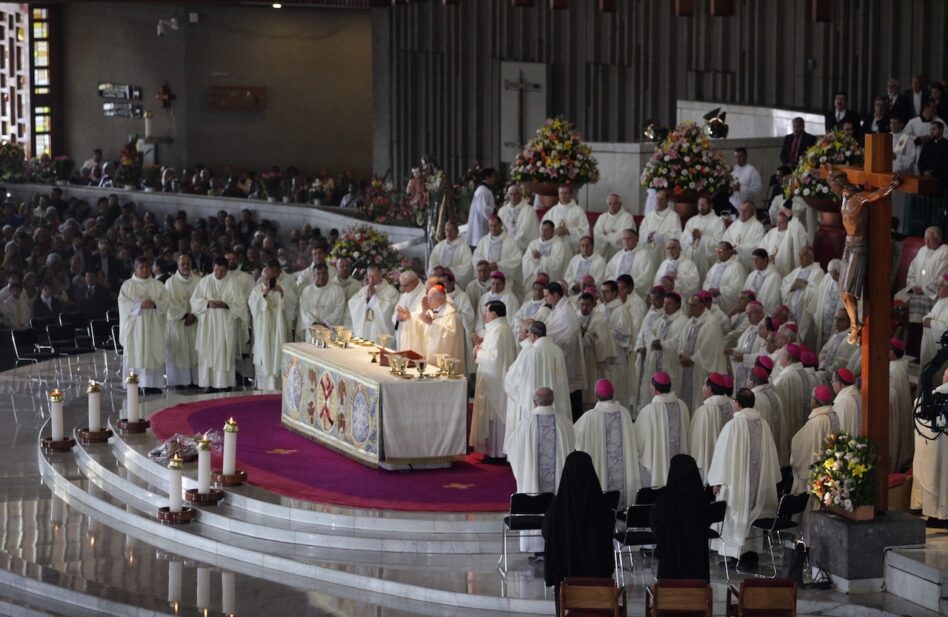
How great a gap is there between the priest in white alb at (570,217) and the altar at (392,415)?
4.28m

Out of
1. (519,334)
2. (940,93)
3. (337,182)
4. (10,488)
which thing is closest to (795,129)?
(940,93)

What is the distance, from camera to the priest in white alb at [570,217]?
19.2 meters

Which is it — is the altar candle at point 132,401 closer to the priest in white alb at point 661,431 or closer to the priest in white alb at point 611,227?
the priest in white alb at point 611,227

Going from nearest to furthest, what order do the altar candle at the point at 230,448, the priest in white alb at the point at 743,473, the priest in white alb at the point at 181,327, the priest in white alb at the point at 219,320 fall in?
the priest in white alb at the point at 743,473 → the altar candle at the point at 230,448 → the priest in white alb at the point at 219,320 → the priest in white alb at the point at 181,327

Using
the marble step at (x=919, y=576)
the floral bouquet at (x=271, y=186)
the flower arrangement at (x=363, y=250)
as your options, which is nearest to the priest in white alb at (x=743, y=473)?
the marble step at (x=919, y=576)

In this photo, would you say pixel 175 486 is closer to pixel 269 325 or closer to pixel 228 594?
pixel 228 594

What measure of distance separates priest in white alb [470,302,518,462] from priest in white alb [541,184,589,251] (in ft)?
11.2

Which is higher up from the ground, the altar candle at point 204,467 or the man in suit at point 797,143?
the man in suit at point 797,143

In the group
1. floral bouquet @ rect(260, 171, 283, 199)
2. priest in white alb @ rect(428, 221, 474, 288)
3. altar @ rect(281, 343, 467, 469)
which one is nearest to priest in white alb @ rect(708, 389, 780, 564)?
altar @ rect(281, 343, 467, 469)

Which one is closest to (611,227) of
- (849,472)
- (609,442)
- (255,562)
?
(609,442)

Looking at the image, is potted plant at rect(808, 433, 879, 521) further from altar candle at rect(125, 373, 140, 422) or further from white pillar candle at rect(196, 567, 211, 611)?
altar candle at rect(125, 373, 140, 422)

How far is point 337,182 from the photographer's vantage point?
3138cm

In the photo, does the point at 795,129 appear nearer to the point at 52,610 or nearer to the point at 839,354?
the point at 839,354

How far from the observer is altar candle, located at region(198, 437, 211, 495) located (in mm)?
14383
